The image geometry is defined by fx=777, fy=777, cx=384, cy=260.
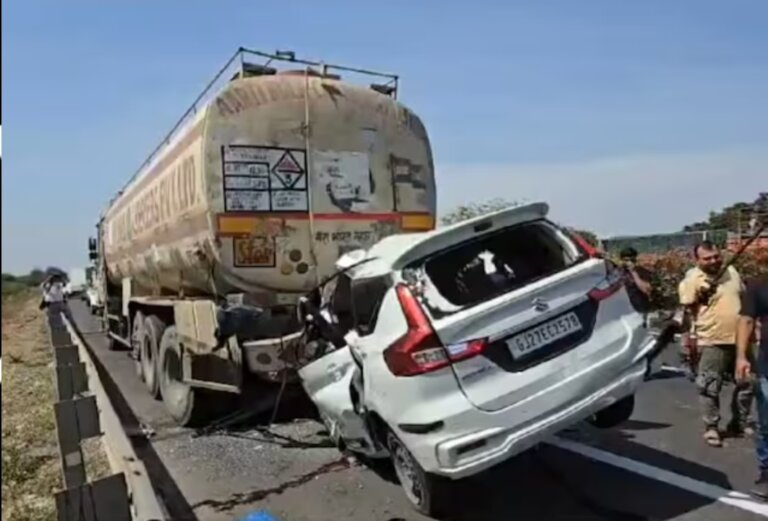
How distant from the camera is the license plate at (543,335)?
4.69 m

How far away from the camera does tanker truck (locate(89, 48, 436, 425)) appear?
7.24 metres

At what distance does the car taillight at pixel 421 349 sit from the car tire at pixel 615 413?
1.33m

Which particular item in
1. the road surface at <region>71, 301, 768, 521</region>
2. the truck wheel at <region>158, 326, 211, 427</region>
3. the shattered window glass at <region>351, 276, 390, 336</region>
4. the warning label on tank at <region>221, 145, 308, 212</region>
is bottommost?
the road surface at <region>71, 301, 768, 521</region>

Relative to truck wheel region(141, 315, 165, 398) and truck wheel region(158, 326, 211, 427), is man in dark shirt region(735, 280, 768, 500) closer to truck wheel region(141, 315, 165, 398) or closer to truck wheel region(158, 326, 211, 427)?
truck wheel region(158, 326, 211, 427)

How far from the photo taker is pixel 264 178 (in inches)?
292

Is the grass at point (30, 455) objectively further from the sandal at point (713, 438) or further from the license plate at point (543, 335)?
the sandal at point (713, 438)

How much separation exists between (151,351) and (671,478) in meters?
6.93

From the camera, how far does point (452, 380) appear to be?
449cm

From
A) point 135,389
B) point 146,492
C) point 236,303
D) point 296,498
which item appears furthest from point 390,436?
point 135,389

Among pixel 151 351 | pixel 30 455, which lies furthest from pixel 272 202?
pixel 151 351

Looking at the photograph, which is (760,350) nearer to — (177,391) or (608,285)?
(608,285)

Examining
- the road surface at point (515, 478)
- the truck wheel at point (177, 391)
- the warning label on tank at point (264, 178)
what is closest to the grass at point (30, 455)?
the road surface at point (515, 478)

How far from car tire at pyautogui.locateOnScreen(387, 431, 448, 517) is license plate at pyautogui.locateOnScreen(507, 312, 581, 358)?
916mm

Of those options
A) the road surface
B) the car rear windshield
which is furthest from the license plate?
the road surface
